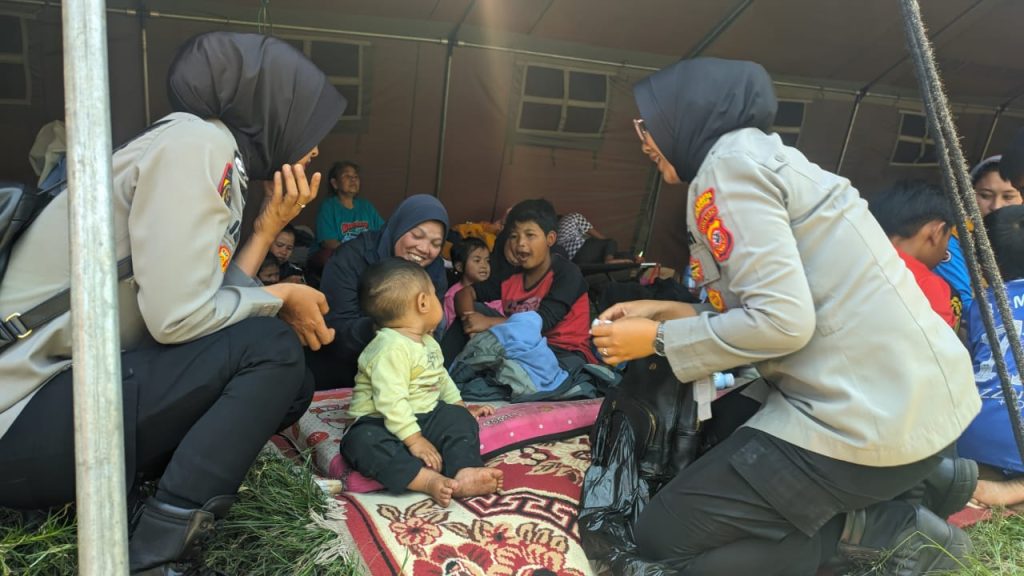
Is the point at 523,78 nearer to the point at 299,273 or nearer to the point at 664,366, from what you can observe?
the point at 299,273

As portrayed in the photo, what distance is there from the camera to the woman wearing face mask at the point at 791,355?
187 cm

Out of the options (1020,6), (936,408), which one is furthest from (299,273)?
(1020,6)

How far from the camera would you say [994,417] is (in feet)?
9.48

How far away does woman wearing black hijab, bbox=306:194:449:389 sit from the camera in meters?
3.32

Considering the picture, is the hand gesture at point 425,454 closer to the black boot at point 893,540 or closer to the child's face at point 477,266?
the black boot at point 893,540

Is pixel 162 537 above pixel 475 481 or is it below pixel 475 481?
above

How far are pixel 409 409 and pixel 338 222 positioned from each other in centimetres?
364

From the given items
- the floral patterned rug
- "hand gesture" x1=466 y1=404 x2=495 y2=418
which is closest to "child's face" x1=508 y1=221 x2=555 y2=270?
"hand gesture" x1=466 y1=404 x2=495 y2=418

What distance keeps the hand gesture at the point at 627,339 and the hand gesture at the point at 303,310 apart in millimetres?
871

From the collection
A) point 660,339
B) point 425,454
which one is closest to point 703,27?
point 660,339

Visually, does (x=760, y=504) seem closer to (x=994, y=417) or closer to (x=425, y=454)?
(x=425, y=454)

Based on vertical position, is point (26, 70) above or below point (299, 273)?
above

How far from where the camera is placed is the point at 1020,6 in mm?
5867

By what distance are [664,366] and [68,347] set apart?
1.73m
